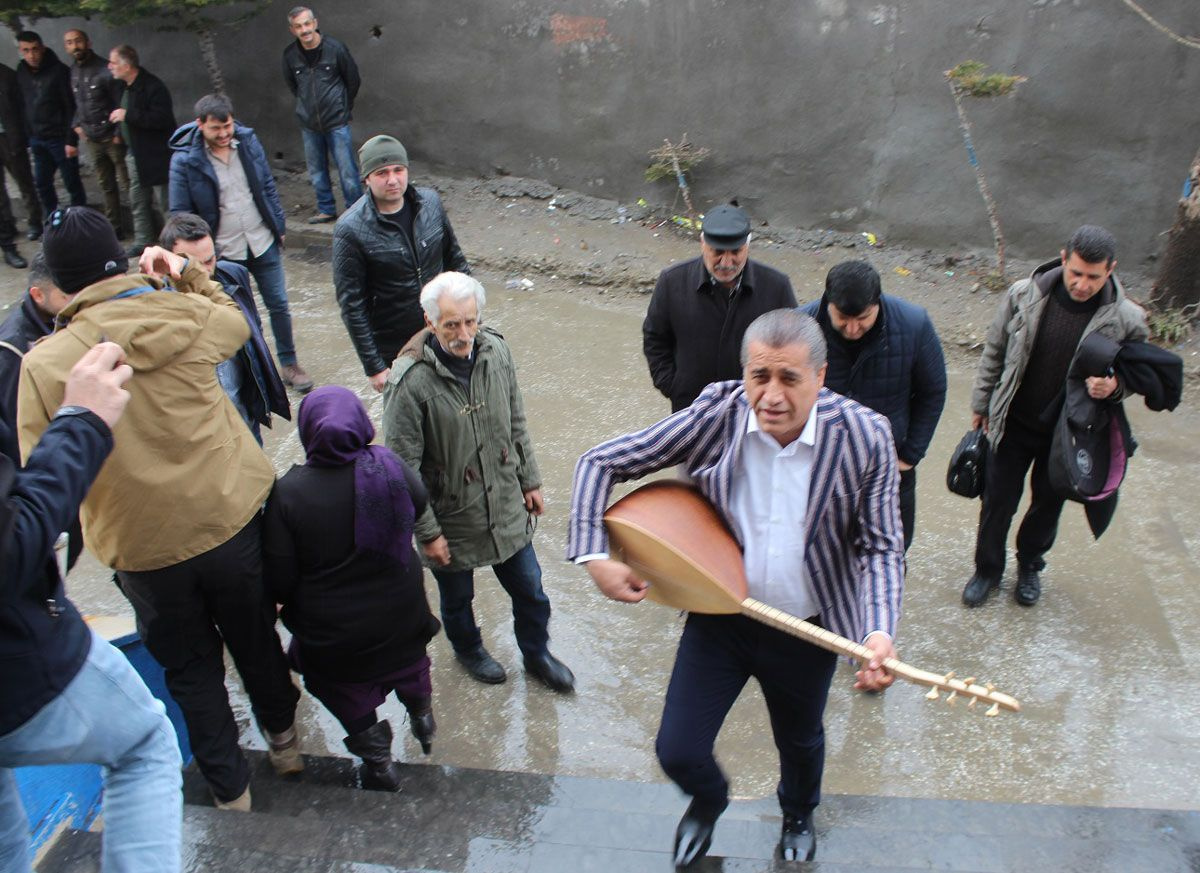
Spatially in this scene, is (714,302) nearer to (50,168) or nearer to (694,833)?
(694,833)

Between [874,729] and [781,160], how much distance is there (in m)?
5.62

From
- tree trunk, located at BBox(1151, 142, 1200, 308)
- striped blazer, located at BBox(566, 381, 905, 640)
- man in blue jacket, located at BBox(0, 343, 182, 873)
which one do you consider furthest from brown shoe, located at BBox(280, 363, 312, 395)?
tree trunk, located at BBox(1151, 142, 1200, 308)

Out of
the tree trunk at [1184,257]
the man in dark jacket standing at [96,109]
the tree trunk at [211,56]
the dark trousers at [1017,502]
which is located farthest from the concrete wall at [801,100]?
the dark trousers at [1017,502]

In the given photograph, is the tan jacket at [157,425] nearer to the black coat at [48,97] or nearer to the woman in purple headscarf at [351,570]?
the woman in purple headscarf at [351,570]

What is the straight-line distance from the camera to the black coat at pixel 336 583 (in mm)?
3375

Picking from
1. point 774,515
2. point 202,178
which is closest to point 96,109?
point 202,178

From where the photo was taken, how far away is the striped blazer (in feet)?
9.40

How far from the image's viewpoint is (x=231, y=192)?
21.1 ft

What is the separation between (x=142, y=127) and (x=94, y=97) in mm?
669

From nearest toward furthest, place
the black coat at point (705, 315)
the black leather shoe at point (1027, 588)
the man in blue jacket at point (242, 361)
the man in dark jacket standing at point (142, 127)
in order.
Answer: the man in blue jacket at point (242, 361) → the black coat at point (705, 315) → the black leather shoe at point (1027, 588) → the man in dark jacket standing at point (142, 127)

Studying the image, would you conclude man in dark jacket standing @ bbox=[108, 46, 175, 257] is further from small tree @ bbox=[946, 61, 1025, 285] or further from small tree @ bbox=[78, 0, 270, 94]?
small tree @ bbox=[946, 61, 1025, 285]

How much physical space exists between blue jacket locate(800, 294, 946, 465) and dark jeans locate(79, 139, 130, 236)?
23.9 ft

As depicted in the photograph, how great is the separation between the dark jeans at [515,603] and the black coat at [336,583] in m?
0.54

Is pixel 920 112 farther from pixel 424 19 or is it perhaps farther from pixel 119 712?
pixel 119 712
